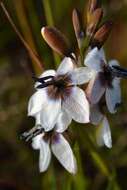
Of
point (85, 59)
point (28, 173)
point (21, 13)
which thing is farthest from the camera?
point (28, 173)

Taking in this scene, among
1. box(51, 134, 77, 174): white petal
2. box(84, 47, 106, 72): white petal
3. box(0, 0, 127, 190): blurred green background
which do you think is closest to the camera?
box(84, 47, 106, 72): white petal

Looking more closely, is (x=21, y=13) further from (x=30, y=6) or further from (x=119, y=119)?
(x=119, y=119)

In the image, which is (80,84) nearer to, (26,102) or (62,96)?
(62,96)

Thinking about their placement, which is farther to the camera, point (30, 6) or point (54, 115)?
point (30, 6)

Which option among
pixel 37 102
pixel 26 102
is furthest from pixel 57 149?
pixel 26 102

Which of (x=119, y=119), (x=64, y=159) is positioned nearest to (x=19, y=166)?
(x=119, y=119)

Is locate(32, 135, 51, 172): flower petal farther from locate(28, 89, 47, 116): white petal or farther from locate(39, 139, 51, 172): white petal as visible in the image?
locate(28, 89, 47, 116): white petal

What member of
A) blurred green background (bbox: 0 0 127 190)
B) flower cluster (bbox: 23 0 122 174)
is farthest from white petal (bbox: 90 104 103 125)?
blurred green background (bbox: 0 0 127 190)
